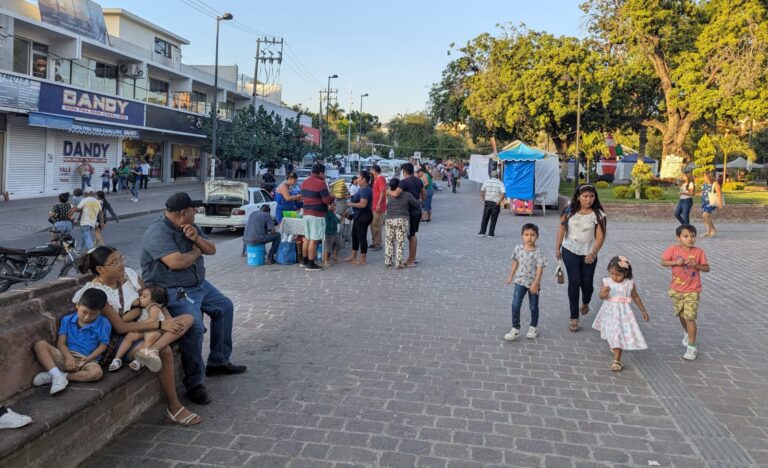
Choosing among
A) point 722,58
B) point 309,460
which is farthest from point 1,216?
point 722,58

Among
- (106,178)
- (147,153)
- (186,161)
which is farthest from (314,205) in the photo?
(186,161)

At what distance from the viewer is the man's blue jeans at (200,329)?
14.5 ft

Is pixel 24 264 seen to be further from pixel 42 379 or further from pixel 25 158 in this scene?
pixel 25 158

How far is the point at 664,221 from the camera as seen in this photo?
1983 centimetres

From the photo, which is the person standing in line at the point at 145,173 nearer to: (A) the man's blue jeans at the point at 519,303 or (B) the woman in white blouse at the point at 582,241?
(B) the woman in white blouse at the point at 582,241

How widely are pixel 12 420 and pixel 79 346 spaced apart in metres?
0.85

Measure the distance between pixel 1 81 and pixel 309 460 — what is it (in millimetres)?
21652

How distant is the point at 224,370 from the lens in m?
5.10

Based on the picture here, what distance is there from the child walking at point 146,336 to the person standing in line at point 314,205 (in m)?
5.55

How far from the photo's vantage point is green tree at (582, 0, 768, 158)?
27.0 m

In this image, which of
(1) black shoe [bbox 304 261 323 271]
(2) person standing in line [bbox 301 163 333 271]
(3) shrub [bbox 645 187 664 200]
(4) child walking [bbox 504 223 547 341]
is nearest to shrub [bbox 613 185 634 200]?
(3) shrub [bbox 645 187 664 200]

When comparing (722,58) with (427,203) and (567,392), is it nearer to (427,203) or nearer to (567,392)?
(427,203)

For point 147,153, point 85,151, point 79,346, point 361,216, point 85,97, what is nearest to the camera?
point 79,346

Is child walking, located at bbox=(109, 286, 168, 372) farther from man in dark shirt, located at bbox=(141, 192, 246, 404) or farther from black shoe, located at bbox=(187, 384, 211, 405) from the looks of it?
black shoe, located at bbox=(187, 384, 211, 405)
